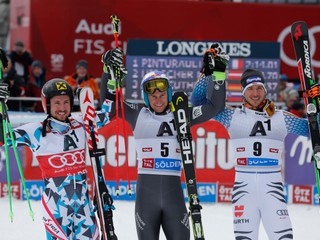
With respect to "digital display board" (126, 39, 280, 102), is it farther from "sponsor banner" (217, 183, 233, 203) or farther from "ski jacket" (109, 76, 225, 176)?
"ski jacket" (109, 76, 225, 176)

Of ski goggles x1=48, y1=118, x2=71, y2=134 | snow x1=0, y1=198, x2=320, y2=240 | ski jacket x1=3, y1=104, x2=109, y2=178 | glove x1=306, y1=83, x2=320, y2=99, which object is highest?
glove x1=306, y1=83, x2=320, y2=99

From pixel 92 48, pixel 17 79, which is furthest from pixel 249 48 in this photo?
pixel 92 48

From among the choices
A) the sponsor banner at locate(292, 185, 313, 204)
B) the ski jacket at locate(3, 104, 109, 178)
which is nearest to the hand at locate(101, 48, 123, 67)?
the ski jacket at locate(3, 104, 109, 178)

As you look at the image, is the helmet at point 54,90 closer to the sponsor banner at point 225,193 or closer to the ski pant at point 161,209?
the ski pant at point 161,209

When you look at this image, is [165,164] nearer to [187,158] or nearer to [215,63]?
[187,158]

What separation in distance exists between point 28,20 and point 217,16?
172 inches

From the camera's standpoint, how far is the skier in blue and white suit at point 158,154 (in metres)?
7.89

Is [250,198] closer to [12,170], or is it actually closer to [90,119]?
[90,119]

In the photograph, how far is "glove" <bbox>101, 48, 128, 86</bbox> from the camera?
7887 mm

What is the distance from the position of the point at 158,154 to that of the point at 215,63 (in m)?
1.00

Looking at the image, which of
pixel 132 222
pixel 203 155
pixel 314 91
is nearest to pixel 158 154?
pixel 314 91

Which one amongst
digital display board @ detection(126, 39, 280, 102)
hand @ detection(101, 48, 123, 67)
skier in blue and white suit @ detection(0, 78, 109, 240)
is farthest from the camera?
digital display board @ detection(126, 39, 280, 102)

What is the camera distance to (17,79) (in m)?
15.8

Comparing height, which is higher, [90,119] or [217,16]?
[217,16]
